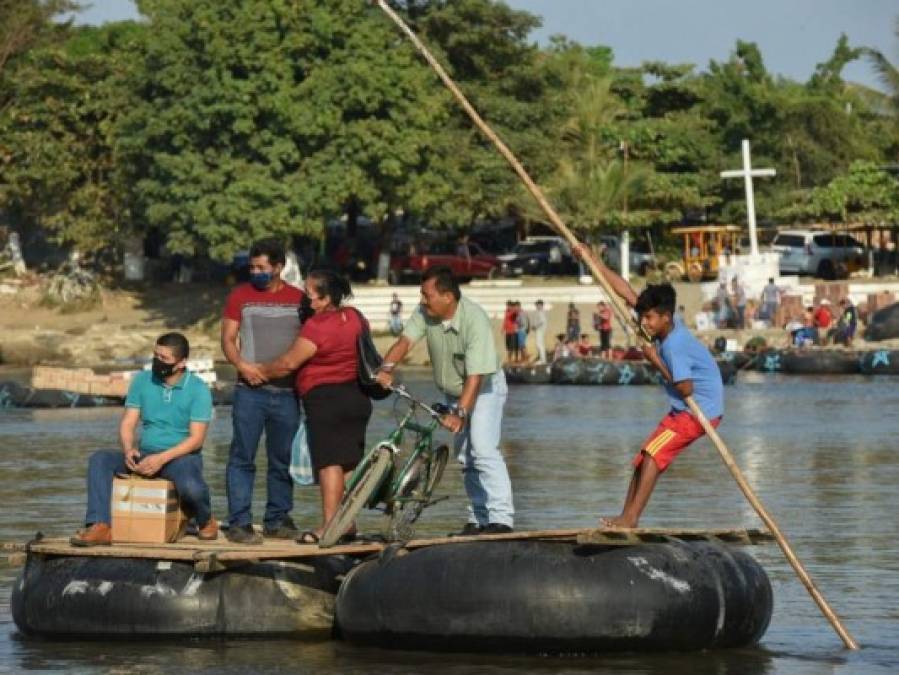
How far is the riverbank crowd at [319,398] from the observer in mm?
13234

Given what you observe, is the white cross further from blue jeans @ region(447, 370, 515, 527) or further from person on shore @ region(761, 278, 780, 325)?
blue jeans @ region(447, 370, 515, 527)

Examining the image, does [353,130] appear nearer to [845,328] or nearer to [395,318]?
[395,318]

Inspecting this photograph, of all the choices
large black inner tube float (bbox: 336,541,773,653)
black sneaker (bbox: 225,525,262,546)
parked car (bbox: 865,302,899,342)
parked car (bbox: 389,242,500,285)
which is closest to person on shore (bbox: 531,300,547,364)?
parked car (bbox: 865,302,899,342)

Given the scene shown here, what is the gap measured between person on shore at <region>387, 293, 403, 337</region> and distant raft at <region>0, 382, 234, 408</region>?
17.7 m

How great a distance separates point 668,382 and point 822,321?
43748mm

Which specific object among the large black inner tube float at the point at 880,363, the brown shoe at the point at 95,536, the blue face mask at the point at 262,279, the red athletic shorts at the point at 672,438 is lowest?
the large black inner tube float at the point at 880,363

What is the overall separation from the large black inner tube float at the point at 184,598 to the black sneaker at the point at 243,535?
0.56 m

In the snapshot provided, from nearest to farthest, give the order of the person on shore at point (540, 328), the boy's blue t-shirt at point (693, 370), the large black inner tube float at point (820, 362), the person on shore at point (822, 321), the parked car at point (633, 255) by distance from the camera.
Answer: the boy's blue t-shirt at point (693, 370) → the large black inner tube float at point (820, 362) → the person on shore at point (540, 328) → the person on shore at point (822, 321) → the parked car at point (633, 255)

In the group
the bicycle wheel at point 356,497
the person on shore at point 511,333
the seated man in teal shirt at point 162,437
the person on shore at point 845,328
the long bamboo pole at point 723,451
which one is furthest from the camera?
the person on shore at point 845,328

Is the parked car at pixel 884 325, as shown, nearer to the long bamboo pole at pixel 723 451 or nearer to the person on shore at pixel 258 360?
the long bamboo pole at pixel 723 451

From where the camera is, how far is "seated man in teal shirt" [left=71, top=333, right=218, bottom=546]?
44.8ft

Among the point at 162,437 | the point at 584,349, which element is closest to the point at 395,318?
the point at 584,349

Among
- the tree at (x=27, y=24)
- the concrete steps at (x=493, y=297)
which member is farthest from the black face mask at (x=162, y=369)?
the tree at (x=27, y=24)

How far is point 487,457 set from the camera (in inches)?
533
